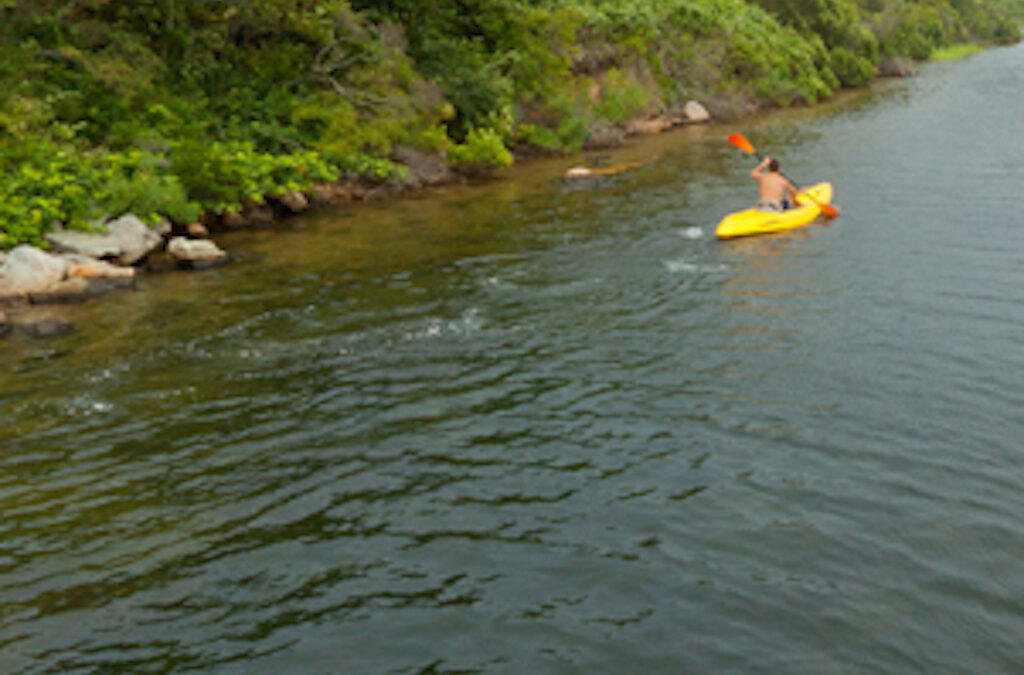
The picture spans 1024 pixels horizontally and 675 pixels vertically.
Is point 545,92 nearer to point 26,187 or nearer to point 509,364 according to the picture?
point 26,187

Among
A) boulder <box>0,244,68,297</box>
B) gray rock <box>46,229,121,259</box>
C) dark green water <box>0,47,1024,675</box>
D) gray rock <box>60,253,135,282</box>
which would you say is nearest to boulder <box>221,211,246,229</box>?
dark green water <box>0,47,1024,675</box>

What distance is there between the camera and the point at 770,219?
17.5 m

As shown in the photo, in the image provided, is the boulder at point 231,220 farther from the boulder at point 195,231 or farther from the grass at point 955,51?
the grass at point 955,51

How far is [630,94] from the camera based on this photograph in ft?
107

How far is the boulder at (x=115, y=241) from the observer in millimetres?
15484

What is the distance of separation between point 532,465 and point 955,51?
6982 centimetres

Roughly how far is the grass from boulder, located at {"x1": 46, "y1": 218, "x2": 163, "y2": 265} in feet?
198

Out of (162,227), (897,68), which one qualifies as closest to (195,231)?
(162,227)

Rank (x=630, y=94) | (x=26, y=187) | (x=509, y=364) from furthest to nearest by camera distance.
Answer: (x=630, y=94) < (x=26, y=187) < (x=509, y=364)

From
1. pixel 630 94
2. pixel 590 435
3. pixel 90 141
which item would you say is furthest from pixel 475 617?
pixel 630 94

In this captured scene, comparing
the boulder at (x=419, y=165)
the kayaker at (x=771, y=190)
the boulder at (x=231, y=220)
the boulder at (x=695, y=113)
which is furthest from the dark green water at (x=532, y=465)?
the boulder at (x=695, y=113)

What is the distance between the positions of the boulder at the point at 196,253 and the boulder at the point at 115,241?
0.46 meters

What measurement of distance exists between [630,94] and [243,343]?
23.4 m

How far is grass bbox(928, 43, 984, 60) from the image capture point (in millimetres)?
63469
